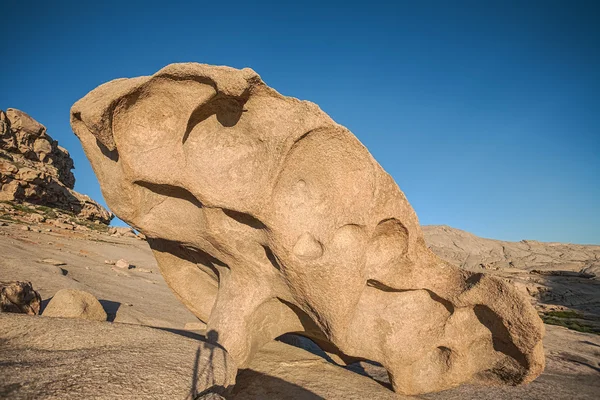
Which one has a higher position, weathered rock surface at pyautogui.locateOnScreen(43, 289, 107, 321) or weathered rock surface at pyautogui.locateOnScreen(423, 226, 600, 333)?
weathered rock surface at pyautogui.locateOnScreen(423, 226, 600, 333)

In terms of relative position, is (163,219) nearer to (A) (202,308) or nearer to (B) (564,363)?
(A) (202,308)

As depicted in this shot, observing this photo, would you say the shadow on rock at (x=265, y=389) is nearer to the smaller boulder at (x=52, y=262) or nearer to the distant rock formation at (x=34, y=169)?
the smaller boulder at (x=52, y=262)

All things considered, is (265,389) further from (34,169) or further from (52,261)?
(34,169)

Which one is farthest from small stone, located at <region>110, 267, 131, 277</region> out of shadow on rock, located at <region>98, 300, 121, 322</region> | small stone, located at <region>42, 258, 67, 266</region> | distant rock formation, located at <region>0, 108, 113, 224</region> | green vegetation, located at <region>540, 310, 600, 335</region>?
green vegetation, located at <region>540, 310, 600, 335</region>

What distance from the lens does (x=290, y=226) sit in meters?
3.77

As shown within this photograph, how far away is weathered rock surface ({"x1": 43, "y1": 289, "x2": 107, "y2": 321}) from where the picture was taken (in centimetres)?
459

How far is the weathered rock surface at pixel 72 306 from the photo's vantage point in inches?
181

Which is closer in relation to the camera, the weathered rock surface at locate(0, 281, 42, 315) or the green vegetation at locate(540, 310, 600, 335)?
the weathered rock surface at locate(0, 281, 42, 315)

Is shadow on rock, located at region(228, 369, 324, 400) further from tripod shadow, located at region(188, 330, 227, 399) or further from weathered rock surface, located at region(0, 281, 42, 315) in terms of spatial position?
weathered rock surface, located at region(0, 281, 42, 315)

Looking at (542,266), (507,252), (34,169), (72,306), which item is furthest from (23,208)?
(507,252)

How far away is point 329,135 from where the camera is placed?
11.5 ft

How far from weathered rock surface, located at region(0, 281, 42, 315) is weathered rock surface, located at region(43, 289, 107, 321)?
0.69ft

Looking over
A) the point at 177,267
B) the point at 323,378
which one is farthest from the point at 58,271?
the point at 323,378

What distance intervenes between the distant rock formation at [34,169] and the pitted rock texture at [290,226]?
70.7 ft
